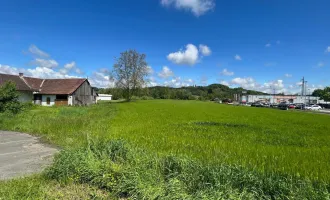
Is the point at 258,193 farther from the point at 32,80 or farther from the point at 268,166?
the point at 32,80

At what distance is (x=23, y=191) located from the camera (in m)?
4.28

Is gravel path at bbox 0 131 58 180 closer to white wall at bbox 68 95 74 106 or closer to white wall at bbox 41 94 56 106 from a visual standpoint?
white wall at bbox 68 95 74 106

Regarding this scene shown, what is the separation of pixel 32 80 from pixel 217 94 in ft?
416

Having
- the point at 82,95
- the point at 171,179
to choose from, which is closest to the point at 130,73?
the point at 82,95

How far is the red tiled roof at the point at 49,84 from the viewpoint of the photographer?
4054 cm

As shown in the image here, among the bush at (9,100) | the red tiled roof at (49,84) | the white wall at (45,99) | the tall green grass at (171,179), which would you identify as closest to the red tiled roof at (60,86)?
the red tiled roof at (49,84)

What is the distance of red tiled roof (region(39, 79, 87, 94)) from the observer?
139 feet

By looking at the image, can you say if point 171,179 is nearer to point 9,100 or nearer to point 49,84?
point 9,100

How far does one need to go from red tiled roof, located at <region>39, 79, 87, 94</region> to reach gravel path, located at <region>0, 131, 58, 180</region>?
1338 inches

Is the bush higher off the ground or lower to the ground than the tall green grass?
higher

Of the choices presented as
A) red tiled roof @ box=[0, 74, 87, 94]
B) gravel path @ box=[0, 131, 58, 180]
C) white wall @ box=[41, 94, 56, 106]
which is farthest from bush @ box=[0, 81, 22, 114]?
white wall @ box=[41, 94, 56, 106]

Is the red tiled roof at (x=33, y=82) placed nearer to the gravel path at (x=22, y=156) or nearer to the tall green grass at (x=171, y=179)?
the gravel path at (x=22, y=156)

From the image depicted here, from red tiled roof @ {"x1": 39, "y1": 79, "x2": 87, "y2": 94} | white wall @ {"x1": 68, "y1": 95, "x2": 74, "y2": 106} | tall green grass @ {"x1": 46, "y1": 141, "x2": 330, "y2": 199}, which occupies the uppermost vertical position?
red tiled roof @ {"x1": 39, "y1": 79, "x2": 87, "y2": 94}

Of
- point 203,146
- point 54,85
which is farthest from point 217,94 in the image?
point 203,146
